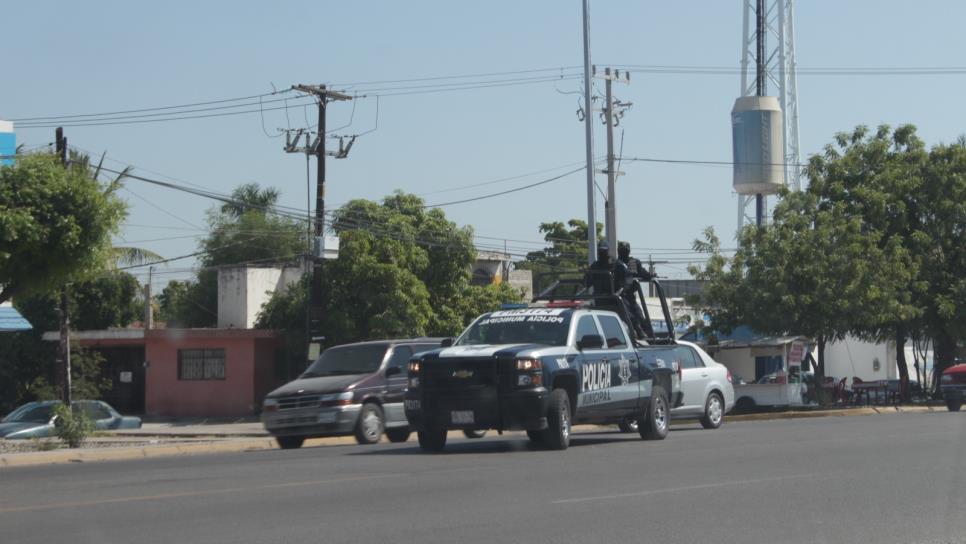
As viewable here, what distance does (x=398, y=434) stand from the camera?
21000 mm

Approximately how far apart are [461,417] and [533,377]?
3.51 feet

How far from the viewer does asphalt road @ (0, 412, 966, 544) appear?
354 inches

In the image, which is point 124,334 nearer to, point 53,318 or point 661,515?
point 53,318

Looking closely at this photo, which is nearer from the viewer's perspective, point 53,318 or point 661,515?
point 661,515

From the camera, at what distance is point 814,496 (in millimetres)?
10969

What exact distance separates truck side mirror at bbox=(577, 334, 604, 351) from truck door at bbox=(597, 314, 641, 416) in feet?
1.09

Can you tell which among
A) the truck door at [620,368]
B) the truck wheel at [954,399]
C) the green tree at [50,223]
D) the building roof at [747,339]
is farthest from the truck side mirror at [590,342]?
the building roof at [747,339]

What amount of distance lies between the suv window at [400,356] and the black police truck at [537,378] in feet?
10.7

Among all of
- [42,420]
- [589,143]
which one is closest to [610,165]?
[589,143]

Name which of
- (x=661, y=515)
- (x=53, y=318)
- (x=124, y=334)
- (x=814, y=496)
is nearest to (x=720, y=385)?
(x=814, y=496)

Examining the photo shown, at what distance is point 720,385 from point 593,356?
696 cm

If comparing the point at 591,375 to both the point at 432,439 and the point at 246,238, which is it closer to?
the point at 432,439

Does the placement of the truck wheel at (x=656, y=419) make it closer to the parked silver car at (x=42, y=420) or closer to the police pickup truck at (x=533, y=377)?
the police pickup truck at (x=533, y=377)

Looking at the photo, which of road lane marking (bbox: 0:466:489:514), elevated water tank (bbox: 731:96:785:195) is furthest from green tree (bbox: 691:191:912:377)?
road lane marking (bbox: 0:466:489:514)
